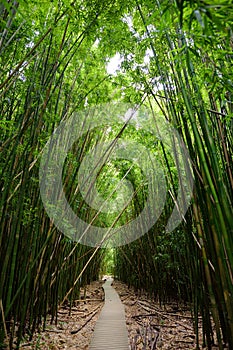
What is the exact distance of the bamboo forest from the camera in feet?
4.63

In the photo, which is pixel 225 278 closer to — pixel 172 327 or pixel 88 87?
pixel 172 327

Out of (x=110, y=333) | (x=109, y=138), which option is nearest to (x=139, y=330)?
(x=110, y=333)

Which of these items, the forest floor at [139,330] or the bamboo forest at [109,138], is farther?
the forest floor at [139,330]

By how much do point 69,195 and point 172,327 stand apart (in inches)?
70.6

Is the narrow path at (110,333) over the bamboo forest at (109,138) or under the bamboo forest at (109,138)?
under

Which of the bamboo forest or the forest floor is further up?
the bamboo forest

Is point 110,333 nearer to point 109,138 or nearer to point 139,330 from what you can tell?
point 139,330

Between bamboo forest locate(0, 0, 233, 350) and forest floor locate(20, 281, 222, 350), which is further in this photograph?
forest floor locate(20, 281, 222, 350)

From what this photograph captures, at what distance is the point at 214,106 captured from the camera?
1868 millimetres

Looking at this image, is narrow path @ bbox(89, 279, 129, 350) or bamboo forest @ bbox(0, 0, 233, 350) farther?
narrow path @ bbox(89, 279, 129, 350)

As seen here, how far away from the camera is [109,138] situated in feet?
14.1

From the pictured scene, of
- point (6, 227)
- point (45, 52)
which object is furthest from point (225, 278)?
point (45, 52)

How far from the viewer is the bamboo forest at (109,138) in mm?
1410

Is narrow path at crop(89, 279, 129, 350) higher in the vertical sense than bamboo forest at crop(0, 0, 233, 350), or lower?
lower
